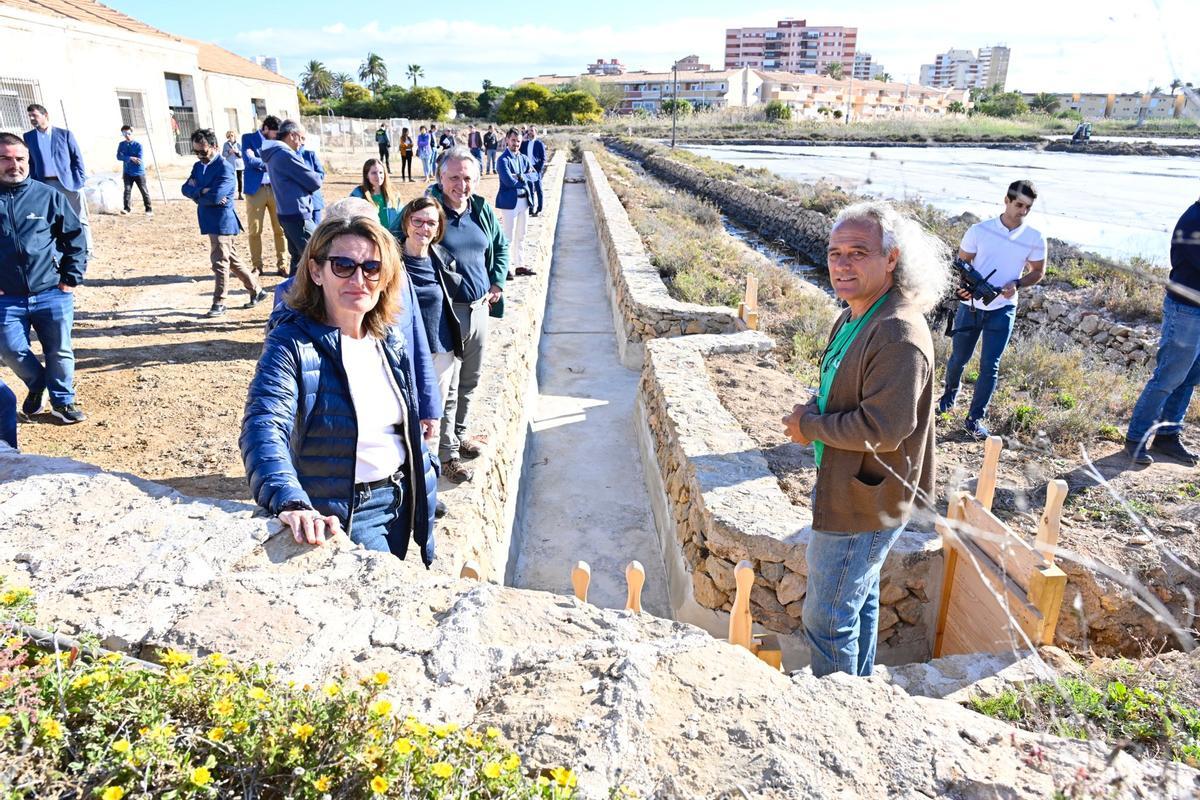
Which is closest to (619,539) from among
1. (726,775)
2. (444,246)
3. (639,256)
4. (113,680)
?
(444,246)

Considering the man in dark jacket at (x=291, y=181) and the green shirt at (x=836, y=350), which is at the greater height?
the man in dark jacket at (x=291, y=181)

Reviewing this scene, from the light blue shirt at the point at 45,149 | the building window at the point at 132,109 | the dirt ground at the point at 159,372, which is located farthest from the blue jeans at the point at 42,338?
the building window at the point at 132,109

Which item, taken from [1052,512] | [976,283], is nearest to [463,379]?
[1052,512]

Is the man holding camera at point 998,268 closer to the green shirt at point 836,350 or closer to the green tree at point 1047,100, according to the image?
the green tree at point 1047,100

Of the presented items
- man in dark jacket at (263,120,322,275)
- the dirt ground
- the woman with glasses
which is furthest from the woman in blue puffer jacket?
man in dark jacket at (263,120,322,275)

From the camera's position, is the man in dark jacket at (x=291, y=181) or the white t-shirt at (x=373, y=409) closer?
the white t-shirt at (x=373, y=409)

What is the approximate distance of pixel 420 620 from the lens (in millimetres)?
2244

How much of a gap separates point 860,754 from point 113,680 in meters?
1.78

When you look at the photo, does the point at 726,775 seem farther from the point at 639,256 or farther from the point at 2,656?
the point at 639,256

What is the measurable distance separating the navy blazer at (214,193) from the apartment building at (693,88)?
94.3 m

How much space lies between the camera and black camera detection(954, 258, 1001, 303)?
525 cm

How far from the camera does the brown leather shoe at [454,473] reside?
4242 millimetres

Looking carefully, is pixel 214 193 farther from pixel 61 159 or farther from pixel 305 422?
pixel 305 422

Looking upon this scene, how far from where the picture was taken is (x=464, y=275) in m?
4.41
